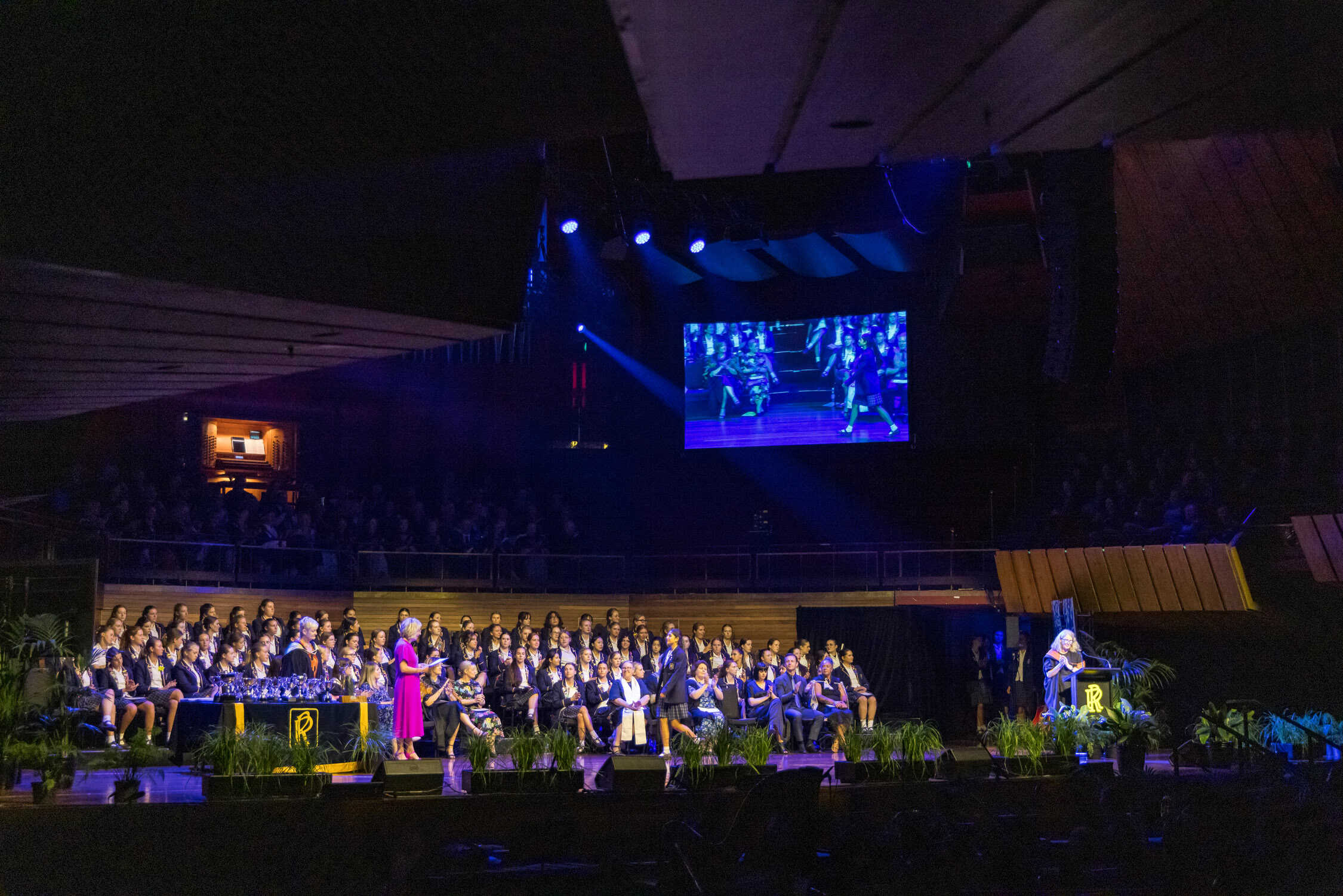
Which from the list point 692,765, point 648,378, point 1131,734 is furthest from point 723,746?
point 648,378

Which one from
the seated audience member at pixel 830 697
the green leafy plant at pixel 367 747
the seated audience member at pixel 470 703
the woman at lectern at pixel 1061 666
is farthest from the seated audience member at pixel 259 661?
the woman at lectern at pixel 1061 666

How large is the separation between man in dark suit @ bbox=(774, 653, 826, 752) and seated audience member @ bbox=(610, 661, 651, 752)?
2106mm

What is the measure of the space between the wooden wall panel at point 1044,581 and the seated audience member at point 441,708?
806cm

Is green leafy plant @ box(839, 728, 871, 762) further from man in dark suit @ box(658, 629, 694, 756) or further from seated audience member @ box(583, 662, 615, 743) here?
seated audience member @ box(583, 662, 615, 743)

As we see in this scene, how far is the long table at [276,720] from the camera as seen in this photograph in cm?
1021

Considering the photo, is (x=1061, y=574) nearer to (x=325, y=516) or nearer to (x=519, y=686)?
(x=519, y=686)

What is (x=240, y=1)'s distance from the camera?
2895 mm

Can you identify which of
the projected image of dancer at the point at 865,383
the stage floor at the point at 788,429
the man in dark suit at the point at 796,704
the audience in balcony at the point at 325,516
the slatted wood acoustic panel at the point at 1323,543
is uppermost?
the projected image of dancer at the point at 865,383

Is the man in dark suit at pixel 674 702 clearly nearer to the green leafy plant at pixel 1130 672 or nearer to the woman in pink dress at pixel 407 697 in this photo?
the woman in pink dress at pixel 407 697

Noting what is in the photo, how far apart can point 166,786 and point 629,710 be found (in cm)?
603

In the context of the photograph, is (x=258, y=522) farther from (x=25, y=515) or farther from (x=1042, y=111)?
(x=1042, y=111)

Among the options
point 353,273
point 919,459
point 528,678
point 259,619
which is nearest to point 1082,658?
point 528,678

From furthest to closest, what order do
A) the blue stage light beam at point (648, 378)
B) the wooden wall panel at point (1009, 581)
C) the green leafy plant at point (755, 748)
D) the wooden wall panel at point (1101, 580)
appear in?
the blue stage light beam at point (648, 378) → the wooden wall panel at point (1009, 581) → the wooden wall panel at point (1101, 580) → the green leafy plant at point (755, 748)

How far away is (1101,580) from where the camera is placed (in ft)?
47.4
